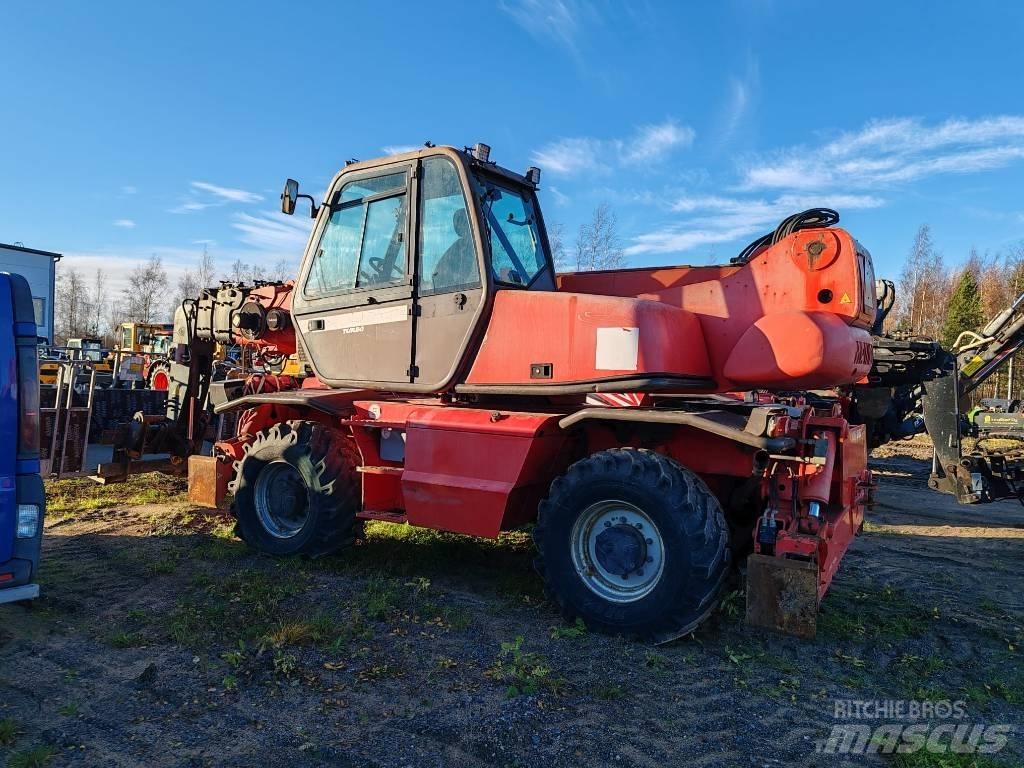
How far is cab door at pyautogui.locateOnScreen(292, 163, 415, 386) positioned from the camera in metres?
5.88

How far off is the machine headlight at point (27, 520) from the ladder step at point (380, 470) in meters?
2.45

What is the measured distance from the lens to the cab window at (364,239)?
5938 mm

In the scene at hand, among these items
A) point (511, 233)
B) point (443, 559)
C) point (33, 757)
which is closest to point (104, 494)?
point (443, 559)

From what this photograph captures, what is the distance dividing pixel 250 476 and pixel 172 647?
2433 mm

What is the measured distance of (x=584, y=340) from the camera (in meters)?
5.01

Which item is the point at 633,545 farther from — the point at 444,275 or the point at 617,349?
the point at 444,275

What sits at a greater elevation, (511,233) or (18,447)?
(511,233)

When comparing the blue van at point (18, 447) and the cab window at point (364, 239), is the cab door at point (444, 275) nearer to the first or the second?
the cab window at point (364, 239)

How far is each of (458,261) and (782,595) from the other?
3279mm

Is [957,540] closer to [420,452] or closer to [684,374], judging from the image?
[684,374]

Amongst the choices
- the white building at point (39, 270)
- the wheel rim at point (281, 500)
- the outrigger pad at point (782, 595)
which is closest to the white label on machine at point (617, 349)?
the outrigger pad at point (782, 595)

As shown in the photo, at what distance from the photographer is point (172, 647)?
4.40 m

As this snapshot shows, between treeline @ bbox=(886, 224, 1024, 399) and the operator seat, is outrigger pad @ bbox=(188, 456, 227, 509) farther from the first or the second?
treeline @ bbox=(886, 224, 1024, 399)

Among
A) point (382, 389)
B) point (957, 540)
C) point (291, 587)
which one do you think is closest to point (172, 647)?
point (291, 587)
